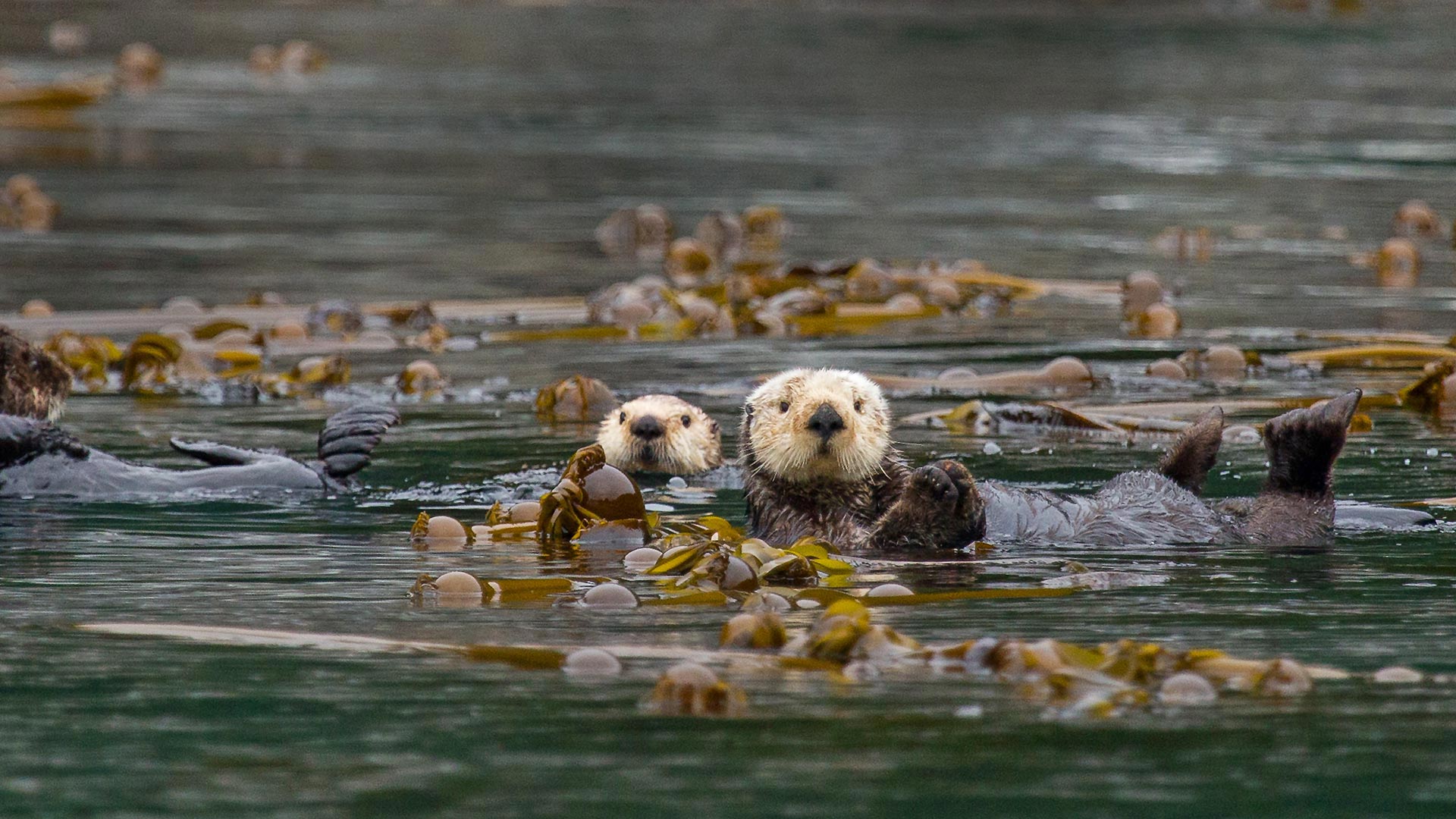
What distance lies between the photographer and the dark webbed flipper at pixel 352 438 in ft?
20.1

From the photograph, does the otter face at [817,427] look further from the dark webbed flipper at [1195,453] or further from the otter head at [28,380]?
the otter head at [28,380]

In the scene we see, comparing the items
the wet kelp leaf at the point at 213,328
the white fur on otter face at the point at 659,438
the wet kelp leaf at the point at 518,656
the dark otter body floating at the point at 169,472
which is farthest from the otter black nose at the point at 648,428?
the wet kelp leaf at the point at 213,328

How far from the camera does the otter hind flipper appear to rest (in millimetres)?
5105

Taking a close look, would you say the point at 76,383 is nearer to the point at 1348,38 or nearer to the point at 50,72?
the point at 50,72

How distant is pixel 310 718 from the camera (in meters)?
3.53

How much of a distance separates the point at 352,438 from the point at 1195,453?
251 centimetres

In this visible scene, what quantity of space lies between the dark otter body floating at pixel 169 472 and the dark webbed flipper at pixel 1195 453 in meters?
2.36

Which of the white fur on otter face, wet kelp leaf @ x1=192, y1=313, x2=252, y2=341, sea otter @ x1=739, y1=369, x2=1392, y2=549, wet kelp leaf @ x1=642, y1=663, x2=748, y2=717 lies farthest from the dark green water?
wet kelp leaf @ x1=192, y1=313, x2=252, y2=341

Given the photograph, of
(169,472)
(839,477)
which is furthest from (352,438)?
(839,477)

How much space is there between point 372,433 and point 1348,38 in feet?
104

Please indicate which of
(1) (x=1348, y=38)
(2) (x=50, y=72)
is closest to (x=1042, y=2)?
(1) (x=1348, y=38)

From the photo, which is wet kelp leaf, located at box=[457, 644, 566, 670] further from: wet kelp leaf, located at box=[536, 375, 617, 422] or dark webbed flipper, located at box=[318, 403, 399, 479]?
wet kelp leaf, located at box=[536, 375, 617, 422]

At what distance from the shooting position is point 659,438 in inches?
262

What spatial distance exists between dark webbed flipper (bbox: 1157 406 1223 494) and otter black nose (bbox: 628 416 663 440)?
175 centimetres
